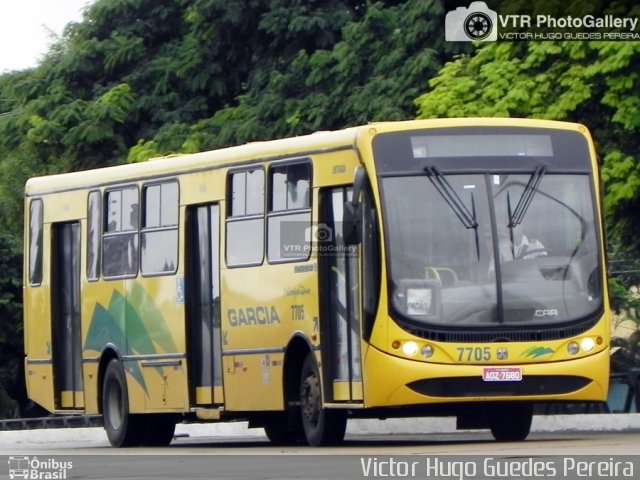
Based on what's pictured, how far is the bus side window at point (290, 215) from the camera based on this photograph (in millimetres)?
18375

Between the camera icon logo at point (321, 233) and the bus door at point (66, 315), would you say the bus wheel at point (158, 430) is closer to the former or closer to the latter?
the bus door at point (66, 315)

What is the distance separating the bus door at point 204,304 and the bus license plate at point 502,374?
391 cm

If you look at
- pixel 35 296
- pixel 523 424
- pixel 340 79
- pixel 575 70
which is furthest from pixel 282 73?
pixel 523 424

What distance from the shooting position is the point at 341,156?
17844 millimetres

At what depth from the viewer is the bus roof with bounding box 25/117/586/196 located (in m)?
17.8

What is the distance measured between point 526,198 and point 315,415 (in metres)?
2.88

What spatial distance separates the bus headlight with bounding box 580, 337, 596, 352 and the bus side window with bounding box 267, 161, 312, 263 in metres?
2.57

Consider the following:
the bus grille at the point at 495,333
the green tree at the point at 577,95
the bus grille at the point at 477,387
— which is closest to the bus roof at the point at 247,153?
the bus grille at the point at 495,333

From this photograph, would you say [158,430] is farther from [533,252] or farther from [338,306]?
[533,252]

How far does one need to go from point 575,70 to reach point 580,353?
10717 mm

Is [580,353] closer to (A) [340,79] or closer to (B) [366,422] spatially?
(B) [366,422]

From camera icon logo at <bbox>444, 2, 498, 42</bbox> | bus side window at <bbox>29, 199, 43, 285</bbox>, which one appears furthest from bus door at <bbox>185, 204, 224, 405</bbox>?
camera icon logo at <bbox>444, 2, 498, 42</bbox>

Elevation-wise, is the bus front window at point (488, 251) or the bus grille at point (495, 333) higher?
the bus front window at point (488, 251)

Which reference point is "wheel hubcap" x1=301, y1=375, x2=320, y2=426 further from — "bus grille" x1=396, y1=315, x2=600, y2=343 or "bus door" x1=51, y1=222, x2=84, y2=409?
"bus door" x1=51, y1=222, x2=84, y2=409
